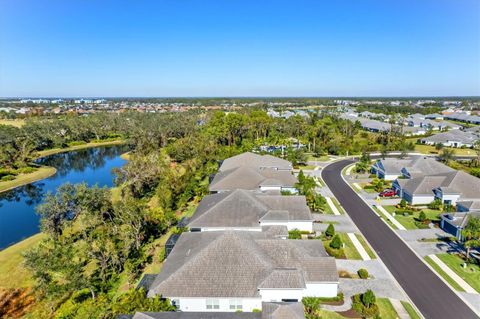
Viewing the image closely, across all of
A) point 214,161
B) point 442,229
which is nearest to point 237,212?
point 442,229

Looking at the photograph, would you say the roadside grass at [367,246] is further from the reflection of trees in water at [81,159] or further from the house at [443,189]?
the reflection of trees in water at [81,159]

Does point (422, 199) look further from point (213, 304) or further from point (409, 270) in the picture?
point (213, 304)

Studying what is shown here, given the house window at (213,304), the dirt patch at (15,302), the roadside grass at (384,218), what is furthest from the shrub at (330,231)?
the dirt patch at (15,302)

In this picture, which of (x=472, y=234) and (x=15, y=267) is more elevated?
(x=472, y=234)

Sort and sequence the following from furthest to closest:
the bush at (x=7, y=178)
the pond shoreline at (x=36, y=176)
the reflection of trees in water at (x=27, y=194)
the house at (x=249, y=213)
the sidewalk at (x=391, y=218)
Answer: the bush at (x=7, y=178), the pond shoreline at (x=36, y=176), the reflection of trees in water at (x=27, y=194), the sidewalk at (x=391, y=218), the house at (x=249, y=213)

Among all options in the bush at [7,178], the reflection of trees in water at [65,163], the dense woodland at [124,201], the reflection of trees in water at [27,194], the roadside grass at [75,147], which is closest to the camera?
the dense woodland at [124,201]

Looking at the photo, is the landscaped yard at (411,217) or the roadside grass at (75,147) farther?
the roadside grass at (75,147)

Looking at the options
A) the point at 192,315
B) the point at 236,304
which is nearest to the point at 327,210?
the point at 236,304
